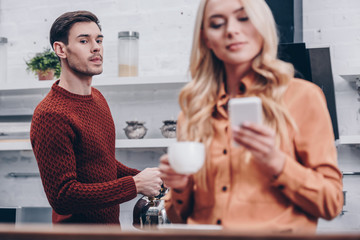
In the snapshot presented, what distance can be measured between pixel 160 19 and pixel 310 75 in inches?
43.4

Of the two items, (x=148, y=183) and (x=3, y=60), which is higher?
(x=3, y=60)

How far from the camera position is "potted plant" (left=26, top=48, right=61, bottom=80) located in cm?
279

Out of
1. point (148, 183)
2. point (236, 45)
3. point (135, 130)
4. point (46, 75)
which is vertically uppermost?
point (46, 75)

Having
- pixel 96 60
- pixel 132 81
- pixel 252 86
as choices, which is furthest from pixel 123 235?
pixel 132 81

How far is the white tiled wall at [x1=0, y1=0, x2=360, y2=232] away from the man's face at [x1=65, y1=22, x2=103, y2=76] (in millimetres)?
615

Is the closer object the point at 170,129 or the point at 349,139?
the point at 349,139

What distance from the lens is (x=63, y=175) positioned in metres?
1.83

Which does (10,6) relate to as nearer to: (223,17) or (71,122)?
(71,122)

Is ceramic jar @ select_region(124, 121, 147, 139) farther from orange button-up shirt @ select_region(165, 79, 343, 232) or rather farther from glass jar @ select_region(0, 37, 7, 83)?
orange button-up shirt @ select_region(165, 79, 343, 232)

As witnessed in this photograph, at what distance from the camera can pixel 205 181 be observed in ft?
3.30

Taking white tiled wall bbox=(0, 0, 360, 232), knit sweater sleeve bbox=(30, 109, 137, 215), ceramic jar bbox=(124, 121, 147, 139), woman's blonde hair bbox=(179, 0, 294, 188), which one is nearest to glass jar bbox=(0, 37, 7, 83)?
white tiled wall bbox=(0, 0, 360, 232)

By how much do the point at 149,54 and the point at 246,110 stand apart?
2132mm

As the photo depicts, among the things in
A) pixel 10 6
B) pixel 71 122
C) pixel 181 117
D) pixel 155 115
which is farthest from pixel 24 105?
pixel 181 117

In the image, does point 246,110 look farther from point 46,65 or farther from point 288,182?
point 46,65
